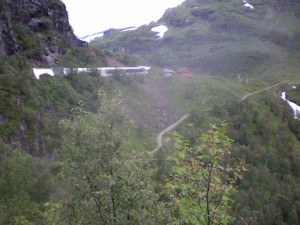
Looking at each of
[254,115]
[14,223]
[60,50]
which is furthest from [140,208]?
[254,115]

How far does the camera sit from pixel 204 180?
11.3m

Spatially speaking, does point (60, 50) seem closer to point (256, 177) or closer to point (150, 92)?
point (150, 92)

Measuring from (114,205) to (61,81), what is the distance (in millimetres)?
64418

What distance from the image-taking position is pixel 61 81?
75.6 metres

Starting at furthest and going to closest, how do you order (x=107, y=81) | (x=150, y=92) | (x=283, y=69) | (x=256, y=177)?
(x=283, y=69), (x=150, y=92), (x=107, y=81), (x=256, y=177)

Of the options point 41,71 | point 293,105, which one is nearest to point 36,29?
point 41,71

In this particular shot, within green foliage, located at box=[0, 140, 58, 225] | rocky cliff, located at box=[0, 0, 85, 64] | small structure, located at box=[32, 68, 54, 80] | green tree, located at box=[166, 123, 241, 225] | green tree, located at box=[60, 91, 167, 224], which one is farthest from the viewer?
small structure, located at box=[32, 68, 54, 80]

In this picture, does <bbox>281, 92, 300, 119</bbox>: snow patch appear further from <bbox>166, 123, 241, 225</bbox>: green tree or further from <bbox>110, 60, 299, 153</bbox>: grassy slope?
<bbox>166, 123, 241, 225</bbox>: green tree

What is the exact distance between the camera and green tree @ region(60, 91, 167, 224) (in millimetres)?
13539

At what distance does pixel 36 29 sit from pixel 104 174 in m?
81.7

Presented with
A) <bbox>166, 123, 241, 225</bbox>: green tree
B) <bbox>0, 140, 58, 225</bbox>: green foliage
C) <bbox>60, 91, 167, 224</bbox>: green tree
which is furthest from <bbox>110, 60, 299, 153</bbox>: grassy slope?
<bbox>166, 123, 241, 225</bbox>: green tree

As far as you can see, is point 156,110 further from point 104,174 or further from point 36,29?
point 104,174

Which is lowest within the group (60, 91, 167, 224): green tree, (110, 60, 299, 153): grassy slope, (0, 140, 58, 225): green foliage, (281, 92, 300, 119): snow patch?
(281, 92, 300, 119): snow patch

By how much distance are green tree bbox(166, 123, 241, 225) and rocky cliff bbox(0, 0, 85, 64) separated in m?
58.3
